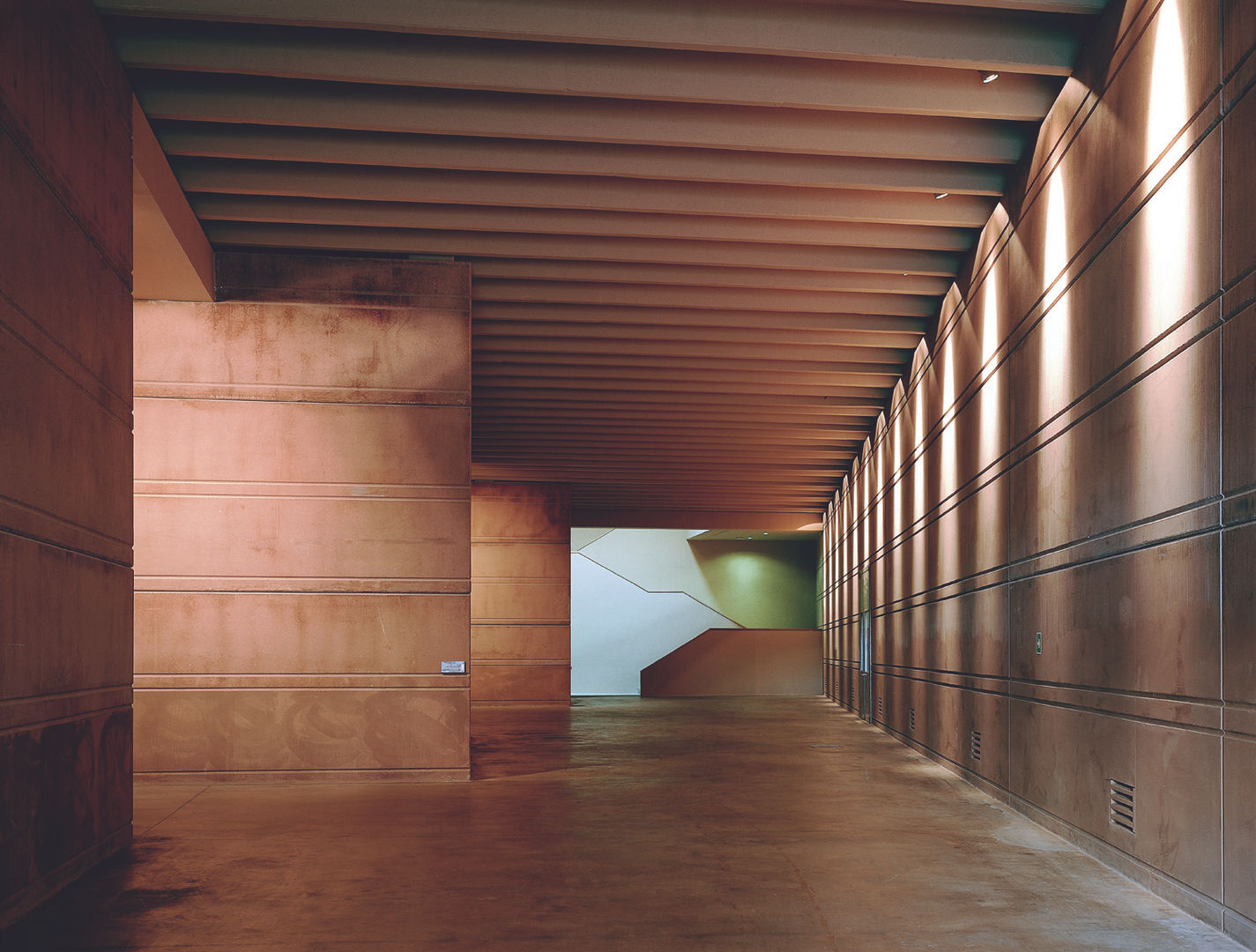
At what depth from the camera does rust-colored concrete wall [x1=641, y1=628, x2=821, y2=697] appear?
27.3 meters

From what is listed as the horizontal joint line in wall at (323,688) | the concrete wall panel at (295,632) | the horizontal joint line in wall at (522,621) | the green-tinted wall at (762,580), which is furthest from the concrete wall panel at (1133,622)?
the green-tinted wall at (762,580)

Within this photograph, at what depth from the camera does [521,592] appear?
2270 cm

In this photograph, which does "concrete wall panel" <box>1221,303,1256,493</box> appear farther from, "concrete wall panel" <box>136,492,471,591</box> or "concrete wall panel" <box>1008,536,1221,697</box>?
"concrete wall panel" <box>136,492,471,591</box>

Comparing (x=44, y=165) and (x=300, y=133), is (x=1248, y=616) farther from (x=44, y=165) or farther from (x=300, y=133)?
(x=300, y=133)

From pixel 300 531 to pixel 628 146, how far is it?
4.29 meters

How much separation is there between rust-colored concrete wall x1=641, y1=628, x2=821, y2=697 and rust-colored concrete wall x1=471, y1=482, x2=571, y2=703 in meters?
5.74

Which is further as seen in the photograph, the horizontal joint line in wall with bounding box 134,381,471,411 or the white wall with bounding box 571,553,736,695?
the white wall with bounding box 571,553,736,695

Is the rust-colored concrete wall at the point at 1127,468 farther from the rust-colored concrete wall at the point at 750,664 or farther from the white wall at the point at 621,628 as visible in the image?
the white wall at the point at 621,628

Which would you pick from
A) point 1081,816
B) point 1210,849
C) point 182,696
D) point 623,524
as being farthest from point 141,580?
point 623,524

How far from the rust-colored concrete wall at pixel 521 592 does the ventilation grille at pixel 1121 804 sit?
1686 centimetres

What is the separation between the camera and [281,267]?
994cm

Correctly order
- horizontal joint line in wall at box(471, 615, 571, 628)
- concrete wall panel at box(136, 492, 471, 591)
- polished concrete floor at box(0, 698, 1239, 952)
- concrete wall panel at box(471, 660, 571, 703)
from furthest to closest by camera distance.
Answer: horizontal joint line in wall at box(471, 615, 571, 628) < concrete wall panel at box(471, 660, 571, 703) < concrete wall panel at box(136, 492, 471, 591) < polished concrete floor at box(0, 698, 1239, 952)

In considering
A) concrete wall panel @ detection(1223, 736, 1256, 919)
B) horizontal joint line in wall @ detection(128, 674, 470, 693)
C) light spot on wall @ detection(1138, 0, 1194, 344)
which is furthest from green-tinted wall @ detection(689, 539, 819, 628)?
concrete wall panel @ detection(1223, 736, 1256, 919)

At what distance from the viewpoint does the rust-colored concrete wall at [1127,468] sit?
4824 mm
